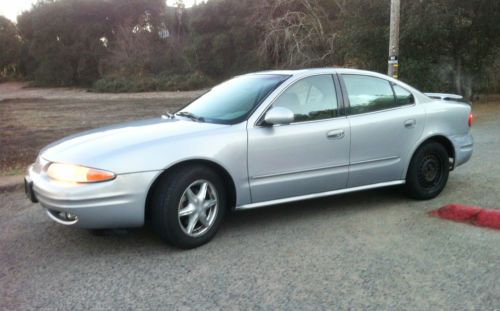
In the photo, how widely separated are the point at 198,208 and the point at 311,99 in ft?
5.22

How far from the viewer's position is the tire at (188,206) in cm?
397

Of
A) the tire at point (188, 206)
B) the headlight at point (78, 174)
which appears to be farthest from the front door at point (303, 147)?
the headlight at point (78, 174)

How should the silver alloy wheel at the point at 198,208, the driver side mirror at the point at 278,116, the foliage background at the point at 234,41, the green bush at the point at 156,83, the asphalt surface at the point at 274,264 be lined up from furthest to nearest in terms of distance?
the green bush at the point at 156,83
the foliage background at the point at 234,41
the driver side mirror at the point at 278,116
the silver alloy wheel at the point at 198,208
the asphalt surface at the point at 274,264

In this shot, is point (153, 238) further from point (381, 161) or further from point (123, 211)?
point (381, 161)

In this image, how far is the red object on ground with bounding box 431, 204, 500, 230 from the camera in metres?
4.63

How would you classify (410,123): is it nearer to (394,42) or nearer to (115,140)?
(115,140)

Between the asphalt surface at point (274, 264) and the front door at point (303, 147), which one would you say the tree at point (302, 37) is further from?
the asphalt surface at point (274, 264)

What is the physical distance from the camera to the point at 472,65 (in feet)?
58.5

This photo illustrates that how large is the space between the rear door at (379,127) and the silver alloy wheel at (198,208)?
1.51 metres

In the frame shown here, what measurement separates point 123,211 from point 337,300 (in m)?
1.74

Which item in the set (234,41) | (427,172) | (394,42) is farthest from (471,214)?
(234,41)

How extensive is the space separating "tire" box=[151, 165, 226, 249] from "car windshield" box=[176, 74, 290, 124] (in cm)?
66

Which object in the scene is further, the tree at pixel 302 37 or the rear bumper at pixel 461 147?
the tree at pixel 302 37

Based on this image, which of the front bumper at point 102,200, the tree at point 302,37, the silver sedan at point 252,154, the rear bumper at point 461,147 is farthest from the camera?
the tree at point 302,37
